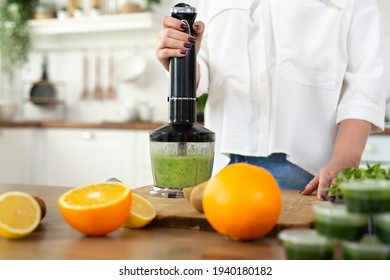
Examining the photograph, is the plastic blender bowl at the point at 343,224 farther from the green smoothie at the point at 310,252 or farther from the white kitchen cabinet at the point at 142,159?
the white kitchen cabinet at the point at 142,159

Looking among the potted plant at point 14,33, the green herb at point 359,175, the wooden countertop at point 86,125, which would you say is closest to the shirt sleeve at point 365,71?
the green herb at point 359,175

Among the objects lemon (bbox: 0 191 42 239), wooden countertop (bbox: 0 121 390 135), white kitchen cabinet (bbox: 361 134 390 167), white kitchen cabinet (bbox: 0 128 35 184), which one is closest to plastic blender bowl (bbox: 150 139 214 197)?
lemon (bbox: 0 191 42 239)

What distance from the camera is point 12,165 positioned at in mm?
2969

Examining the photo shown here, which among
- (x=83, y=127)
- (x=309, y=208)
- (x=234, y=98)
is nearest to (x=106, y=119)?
(x=83, y=127)

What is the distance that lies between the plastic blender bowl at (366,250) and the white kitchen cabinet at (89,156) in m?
2.26

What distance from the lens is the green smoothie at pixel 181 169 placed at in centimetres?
86

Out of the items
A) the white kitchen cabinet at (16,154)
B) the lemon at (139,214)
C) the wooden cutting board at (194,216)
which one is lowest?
the white kitchen cabinet at (16,154)

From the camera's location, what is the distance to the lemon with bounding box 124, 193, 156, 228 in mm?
648

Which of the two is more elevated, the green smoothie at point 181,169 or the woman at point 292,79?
the woman at point 292,79

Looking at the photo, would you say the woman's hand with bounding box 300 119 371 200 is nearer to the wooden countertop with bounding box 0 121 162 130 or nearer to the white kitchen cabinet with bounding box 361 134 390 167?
the white kitchen cabinet with bounding box 361 134 390 167

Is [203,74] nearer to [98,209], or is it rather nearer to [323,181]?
[323,181]

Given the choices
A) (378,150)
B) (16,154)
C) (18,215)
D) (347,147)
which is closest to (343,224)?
(18,215)

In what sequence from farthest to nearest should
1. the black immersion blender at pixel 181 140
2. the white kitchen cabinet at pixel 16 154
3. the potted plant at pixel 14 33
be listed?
the potted plant at pixel 14 33 < the white kitchen cabinet at pixel 16 154 < the black immersion blender at pixel 181 140

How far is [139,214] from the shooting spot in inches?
25.8
